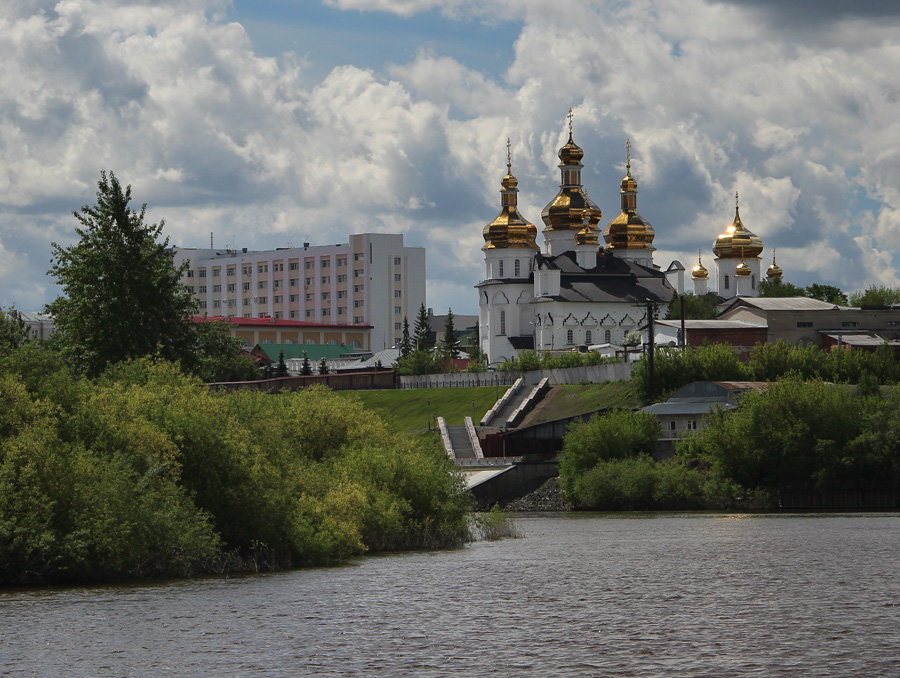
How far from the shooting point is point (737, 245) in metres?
158

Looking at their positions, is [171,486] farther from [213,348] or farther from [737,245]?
[737,245]

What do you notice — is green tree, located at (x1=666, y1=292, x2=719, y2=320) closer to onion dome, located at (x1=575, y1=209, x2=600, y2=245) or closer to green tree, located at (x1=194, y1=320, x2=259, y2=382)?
onion dome, located at (x1=575, y1=209, x2=600, y2=245)

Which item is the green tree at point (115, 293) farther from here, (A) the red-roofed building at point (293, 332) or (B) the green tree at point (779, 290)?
(A) the red-roofed building at point (293, 332)

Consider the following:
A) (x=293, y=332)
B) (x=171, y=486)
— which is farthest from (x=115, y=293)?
(x=293, y=332)

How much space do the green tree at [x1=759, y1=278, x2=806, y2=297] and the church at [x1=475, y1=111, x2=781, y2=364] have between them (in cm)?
1175

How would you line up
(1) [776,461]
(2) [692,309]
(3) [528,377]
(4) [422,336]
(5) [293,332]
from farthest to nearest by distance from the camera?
(5) [293,332]
(4) [422,336]
(2) [692,309]
(3) [528,377]
(1) [776,461]

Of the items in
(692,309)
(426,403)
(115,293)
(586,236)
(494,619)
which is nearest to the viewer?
(494,619)

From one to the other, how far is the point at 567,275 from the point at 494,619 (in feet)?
366

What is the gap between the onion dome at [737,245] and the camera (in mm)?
157875

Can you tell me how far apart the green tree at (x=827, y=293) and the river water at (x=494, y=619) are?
390ft

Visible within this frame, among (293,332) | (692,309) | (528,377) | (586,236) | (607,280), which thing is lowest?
(528,377)

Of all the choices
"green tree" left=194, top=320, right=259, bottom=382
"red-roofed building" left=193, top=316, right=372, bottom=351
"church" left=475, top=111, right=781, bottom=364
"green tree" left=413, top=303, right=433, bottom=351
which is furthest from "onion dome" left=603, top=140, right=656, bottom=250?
"green tree" left=194, top=320, right=259, bottom=382

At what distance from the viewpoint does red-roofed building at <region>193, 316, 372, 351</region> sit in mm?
190250

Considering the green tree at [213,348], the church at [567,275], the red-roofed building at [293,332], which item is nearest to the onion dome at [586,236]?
the church at [567,275]
